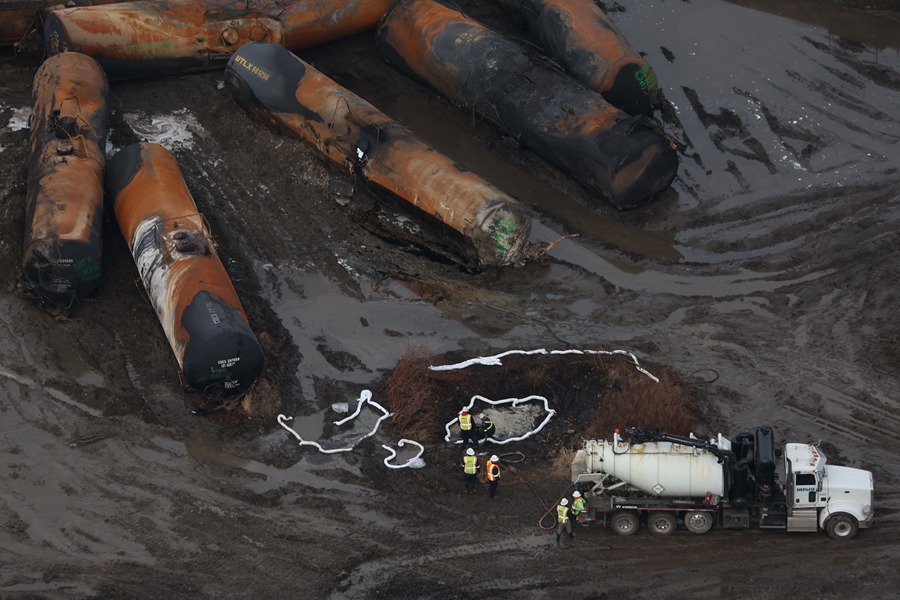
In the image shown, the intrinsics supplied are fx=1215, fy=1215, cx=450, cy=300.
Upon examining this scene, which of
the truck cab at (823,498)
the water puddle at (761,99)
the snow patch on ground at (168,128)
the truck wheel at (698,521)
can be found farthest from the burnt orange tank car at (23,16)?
the truck cab at (823,498)

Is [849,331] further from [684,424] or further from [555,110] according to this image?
[555,110]

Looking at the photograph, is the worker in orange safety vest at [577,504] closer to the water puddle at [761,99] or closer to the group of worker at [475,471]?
the group of worker at [475,471]

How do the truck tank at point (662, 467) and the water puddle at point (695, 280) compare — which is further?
the water puddle at point (695, 280)

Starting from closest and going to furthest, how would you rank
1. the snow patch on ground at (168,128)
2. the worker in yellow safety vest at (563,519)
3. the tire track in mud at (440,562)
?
the tire track in mud at (440,562) < the worker in yellow safety vest at (563,519) < the snow patch on ground at (168,128)

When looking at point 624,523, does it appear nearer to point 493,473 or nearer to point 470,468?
point 493,473

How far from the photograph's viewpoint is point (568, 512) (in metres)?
18.1

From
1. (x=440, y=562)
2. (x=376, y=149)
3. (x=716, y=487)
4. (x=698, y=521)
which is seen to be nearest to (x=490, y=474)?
(x=440, y=562)

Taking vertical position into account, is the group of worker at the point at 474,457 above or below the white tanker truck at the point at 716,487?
below

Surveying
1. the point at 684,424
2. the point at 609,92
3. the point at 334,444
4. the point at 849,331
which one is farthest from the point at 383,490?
the point at 609,92

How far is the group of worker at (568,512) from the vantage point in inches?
704

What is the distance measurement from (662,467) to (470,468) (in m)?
2.96

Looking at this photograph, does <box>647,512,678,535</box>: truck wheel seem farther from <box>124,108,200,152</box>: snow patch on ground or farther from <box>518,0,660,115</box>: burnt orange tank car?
<box>124,108,200,152</box>: snow patch on ground

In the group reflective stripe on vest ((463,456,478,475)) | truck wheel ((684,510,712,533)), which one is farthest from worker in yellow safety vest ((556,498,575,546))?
truck wheel ((684,510,712,533))

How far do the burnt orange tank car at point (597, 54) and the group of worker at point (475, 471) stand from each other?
32.2 feet
